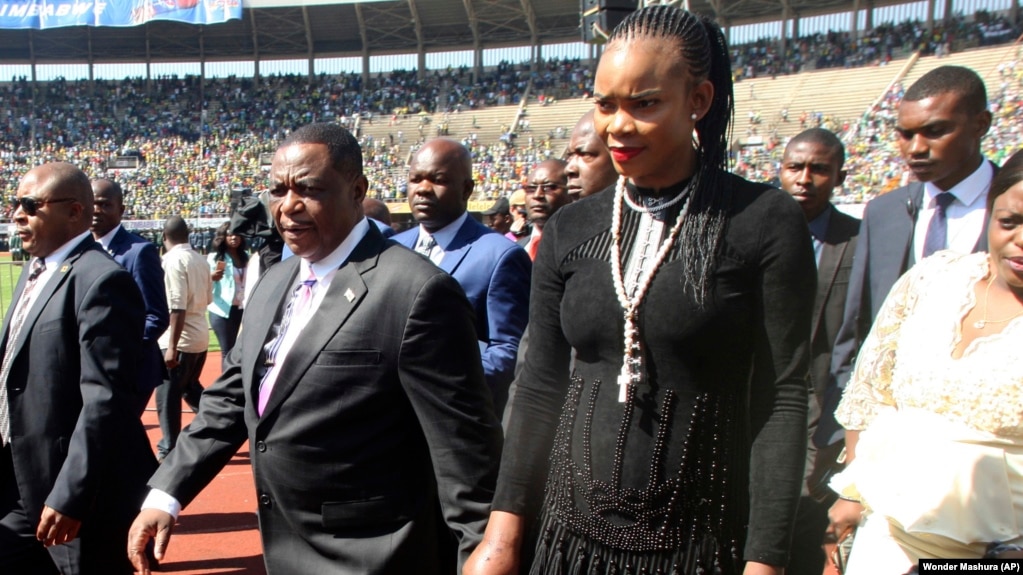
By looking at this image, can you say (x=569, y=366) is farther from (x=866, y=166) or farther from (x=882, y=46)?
(x=882, y=46)

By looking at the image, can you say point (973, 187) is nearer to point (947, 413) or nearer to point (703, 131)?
point (947, 413)

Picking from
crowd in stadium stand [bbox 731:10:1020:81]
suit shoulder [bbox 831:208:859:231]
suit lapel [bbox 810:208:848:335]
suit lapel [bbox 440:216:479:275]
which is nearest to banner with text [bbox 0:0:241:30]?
crowd in stadium stand [bbox 731:10:1020:81]

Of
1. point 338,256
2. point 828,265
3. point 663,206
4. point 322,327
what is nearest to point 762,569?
point 663,206

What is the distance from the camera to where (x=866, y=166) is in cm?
2323

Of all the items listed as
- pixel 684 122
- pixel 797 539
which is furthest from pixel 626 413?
pixel 797 539

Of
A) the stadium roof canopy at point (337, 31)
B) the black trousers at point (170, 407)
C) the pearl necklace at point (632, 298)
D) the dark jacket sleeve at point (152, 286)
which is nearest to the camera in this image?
the pearl necklace at point (632, 298)

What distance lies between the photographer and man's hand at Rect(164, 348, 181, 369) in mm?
6641

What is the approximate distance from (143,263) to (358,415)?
362 centimetres

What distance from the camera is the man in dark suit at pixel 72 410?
3283 millimetres

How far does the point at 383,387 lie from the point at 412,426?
0.17 m

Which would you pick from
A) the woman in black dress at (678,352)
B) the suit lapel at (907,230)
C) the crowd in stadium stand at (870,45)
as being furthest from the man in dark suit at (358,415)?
the crowd in stadium stand at (870,45)

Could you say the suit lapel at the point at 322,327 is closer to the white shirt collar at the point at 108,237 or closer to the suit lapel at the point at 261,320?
the suit lapel at the point at 261,320

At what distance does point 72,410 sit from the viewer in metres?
3.40

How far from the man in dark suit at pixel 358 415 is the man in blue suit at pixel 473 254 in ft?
3.18
